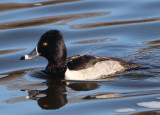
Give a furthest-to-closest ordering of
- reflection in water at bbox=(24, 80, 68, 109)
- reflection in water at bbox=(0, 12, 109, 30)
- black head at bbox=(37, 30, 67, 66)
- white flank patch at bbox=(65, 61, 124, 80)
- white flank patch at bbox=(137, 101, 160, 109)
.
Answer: reflection in water at bbox=(0, 12, 109, 30) < black head at bbox=(37, 30, 67, 66) < white flank patch at bbox=(65, 61, 124, 80) < reflection in water at bbox=(24, 80, 68, 109) < white flank patch at bbox=(137, 101, 160, 109)

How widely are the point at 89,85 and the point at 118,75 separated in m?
0.95

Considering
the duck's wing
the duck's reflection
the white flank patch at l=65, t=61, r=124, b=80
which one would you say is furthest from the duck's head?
the duck's reflection

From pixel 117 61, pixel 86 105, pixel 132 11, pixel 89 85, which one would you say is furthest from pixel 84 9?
pixel 86 105

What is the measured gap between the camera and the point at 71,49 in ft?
41.7

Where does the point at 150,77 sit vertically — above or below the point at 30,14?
below

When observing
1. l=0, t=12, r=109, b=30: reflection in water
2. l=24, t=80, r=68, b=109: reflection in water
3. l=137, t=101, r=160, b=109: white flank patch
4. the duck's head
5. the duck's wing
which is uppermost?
l=0, t=12, r=109, b=30: reflection in water

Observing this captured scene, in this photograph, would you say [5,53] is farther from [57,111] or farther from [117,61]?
[57,111]

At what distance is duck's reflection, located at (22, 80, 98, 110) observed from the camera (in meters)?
8.98

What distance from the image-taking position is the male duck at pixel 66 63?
10.4 m

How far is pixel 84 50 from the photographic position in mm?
12719

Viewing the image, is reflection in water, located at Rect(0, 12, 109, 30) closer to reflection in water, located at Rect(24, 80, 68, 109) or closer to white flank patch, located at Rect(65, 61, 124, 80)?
white flank patch, located at Rect(65, 61, 124, 80)

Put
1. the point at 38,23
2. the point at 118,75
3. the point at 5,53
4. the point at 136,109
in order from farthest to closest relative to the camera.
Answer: the point at 38,23 < the point at 5,53 < the point at 118,75 < the point at 136,109

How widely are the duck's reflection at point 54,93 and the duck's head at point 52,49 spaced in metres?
0.52

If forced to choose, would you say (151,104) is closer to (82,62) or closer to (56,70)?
(82,62)
